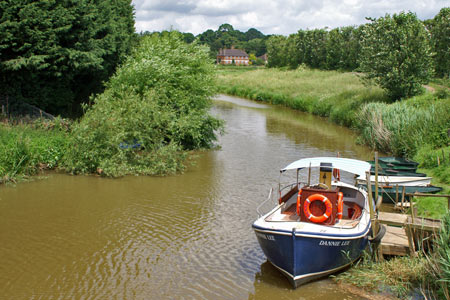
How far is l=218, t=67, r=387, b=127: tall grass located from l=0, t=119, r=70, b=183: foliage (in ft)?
32.9

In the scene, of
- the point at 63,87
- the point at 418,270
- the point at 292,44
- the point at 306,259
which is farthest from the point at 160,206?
the point at 292,44

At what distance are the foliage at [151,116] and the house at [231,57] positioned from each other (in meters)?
123

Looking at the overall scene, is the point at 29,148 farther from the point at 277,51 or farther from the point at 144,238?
the point at 277,51

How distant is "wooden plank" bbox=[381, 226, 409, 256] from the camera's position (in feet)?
33.0

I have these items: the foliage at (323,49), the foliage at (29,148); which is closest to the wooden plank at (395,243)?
the foliage at (29,148)

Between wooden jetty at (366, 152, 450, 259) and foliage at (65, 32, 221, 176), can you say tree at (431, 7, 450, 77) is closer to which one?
foliage at (65, 32, 221, 176)

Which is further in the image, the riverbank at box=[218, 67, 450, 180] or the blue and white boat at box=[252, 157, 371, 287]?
the riverbank at box=[218, 67, 450, 180]

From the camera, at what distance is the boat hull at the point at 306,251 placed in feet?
30.1

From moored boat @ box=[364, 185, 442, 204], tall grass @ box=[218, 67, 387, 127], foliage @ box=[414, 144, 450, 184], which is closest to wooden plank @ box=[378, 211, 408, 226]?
moored boat @ box=[364, 185, 442, 204]

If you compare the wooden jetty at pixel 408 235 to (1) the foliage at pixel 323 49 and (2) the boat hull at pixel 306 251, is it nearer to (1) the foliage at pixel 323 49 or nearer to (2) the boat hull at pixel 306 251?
(2) the boat hull at pixel 306 251

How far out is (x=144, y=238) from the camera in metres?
12.3

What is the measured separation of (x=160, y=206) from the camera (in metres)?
15.0

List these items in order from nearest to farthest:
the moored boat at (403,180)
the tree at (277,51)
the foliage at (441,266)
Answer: the foliage at (441,266) < the moored boat at (403,180) < the tree at (277,51)

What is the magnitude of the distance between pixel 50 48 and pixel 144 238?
36.4 ft
